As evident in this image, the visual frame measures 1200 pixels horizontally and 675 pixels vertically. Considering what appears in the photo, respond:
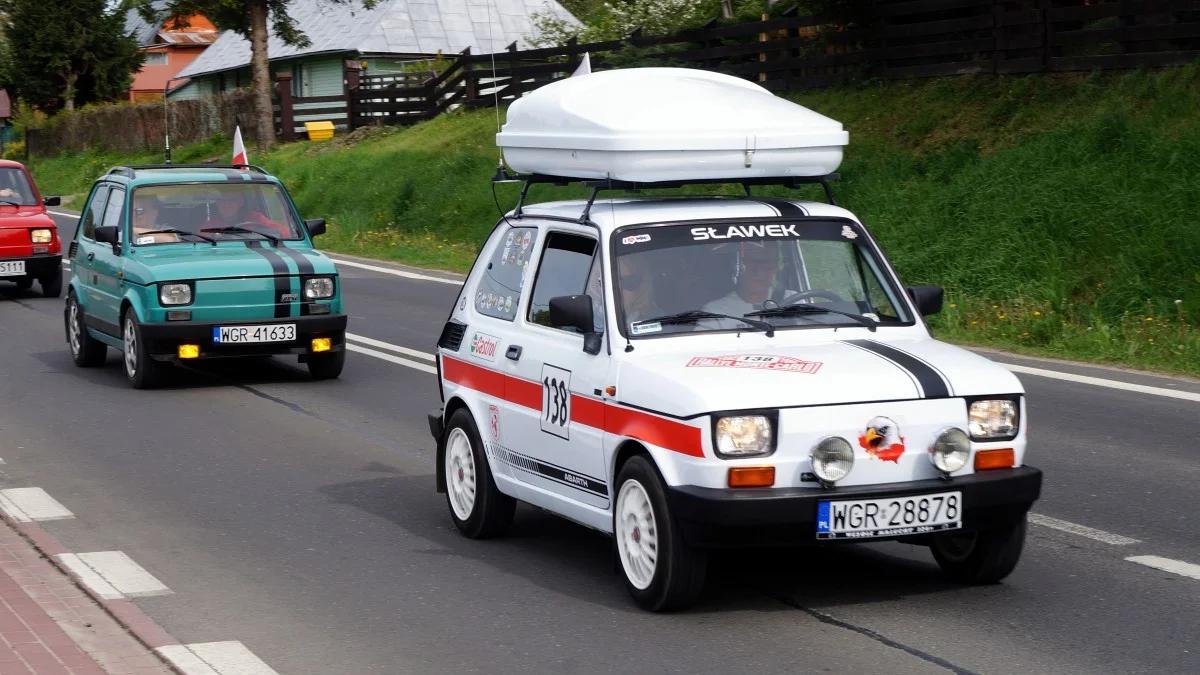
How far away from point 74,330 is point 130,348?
183 cm

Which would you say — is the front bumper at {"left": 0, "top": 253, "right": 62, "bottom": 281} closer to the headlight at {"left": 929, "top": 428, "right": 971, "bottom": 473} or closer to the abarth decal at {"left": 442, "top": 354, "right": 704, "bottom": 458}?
the abarth decal at {"left": 442, "top": 354, "right": 704, "bottom": 458}

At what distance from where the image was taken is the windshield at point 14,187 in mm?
22484

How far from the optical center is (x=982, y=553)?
6.85 m

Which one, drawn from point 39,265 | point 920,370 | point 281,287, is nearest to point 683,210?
point 920,370

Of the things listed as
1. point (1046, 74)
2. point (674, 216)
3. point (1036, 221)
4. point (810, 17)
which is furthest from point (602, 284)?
point (810, 17)

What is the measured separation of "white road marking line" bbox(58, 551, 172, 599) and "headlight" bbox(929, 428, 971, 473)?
3.38m

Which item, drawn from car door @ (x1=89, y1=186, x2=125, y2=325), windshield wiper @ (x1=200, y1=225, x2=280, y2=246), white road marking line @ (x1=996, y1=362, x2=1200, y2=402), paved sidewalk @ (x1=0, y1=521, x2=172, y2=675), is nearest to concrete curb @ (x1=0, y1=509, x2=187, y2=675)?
paved sidewalk @ (x1=0, y1=521, x2=172, y2=675)

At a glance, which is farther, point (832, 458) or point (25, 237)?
point (25, 237)

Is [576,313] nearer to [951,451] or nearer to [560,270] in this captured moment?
[560,270]

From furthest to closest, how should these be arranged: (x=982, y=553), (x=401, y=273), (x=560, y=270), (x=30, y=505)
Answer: (x=401, y=273), (x=30, y=505), (x=560, y=270), (x=982, y=553)

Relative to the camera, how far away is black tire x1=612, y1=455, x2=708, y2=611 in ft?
20.9

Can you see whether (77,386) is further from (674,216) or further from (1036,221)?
(1036,221)

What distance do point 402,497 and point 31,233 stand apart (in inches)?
558

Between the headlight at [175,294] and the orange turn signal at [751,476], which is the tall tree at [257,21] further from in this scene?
the orange turn signal at [751,476]
